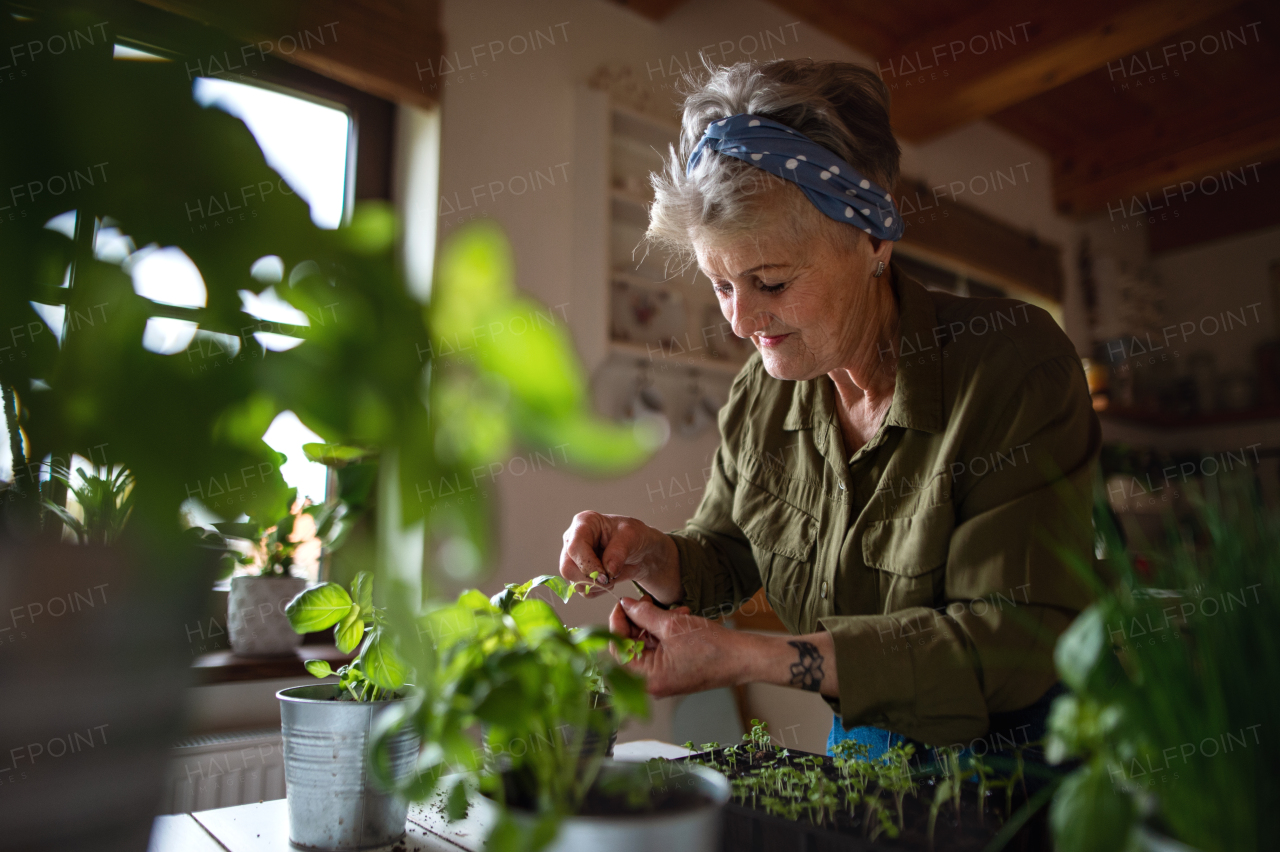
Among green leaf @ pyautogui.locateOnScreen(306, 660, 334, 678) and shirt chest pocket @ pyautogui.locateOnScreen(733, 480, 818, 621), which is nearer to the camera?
green leaf @ pyautogui.locateOnScreen(306, 660, 334, 678)

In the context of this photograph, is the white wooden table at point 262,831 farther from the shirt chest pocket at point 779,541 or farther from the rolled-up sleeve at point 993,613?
the shirt chest pocket at point 779,541

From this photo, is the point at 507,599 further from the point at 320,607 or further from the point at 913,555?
the point at 913,555

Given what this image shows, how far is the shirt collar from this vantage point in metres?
1.17

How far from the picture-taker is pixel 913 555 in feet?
3.62

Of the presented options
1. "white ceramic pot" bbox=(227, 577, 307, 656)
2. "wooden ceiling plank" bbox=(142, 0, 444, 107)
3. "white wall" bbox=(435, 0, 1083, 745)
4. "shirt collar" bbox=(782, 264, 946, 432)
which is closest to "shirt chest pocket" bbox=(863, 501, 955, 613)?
"shirt collar" bbox=(782, 264, 946, 432)

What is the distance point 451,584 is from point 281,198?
113mm

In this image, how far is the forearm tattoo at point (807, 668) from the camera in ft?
2.89

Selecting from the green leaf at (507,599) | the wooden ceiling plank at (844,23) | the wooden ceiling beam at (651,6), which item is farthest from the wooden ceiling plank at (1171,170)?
the green leaf at (507,599)

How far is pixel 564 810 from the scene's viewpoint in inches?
17.6

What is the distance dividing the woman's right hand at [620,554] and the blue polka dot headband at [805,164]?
54cm

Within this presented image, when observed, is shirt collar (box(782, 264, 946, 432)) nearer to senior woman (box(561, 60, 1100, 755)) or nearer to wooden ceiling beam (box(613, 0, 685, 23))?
senior woman (box(561, 60, 1100, 755))

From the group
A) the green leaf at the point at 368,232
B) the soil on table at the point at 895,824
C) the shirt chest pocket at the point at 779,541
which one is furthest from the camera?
the shirt chest pocket at the point at 779,541

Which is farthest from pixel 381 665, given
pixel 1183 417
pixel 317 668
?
pixel 1183 417

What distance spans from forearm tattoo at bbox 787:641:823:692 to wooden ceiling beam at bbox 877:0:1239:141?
113 inches
